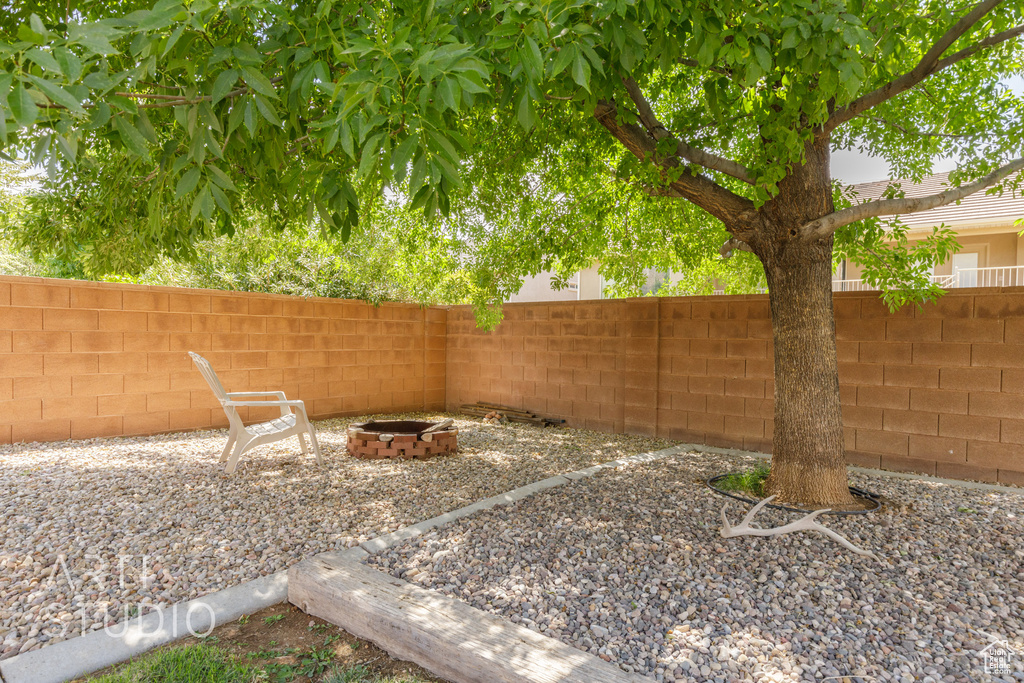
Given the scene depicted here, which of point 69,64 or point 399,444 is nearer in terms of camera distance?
point 69,64

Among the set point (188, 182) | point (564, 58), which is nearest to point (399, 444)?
point (188, 182)

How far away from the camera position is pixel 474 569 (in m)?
2.72

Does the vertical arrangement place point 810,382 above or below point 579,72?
below

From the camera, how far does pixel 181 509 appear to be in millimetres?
3561

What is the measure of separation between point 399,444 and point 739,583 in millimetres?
3309

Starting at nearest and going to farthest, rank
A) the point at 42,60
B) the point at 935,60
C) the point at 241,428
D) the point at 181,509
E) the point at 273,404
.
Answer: the point at 42,60
the point at 935,60
the point at 181,509
the point at 241,428
the point at 273,404

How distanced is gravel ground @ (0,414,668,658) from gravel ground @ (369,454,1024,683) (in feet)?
2.12

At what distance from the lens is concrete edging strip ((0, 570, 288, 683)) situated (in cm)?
196

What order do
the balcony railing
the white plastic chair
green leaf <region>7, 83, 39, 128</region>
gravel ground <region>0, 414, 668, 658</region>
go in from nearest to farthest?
green leaf <region>7, 83, 39, 128</region> < gravel ground <region>0, 414, 668, 658</region> < the white plastic chair < the balcony railing

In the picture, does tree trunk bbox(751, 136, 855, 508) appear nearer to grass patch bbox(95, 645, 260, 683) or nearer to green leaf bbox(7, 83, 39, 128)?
grass patch bbox(95, 645, 260, 683)

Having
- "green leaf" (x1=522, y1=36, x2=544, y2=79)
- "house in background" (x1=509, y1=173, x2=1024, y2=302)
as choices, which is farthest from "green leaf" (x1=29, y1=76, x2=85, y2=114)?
"house in background" (x1=509, y1=173, x2=1024, y2=302)

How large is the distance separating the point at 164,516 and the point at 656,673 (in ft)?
9.61

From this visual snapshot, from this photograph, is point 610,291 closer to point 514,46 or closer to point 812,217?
point 812,217

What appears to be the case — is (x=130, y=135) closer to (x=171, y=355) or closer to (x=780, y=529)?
(x=780, y=529)
